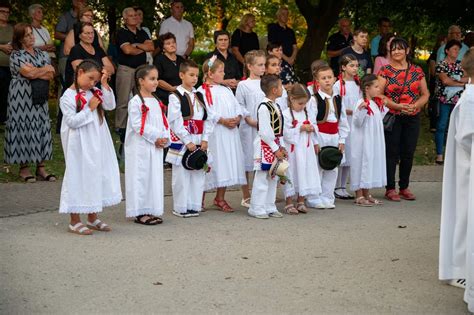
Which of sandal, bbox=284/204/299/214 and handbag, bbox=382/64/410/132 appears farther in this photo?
handbag, bbox=382/64/410/132

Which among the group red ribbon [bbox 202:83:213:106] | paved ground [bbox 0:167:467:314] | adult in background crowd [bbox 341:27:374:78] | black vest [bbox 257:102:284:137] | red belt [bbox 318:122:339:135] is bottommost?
paved ground [bbox 0:167:467:314]

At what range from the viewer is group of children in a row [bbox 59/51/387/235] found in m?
9.31

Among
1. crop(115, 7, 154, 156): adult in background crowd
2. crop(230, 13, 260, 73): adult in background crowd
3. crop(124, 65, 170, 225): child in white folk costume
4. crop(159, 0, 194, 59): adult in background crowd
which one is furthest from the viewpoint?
crop(230, 13, 260, 73): adult in background crowd

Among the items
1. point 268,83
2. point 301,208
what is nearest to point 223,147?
point 268,83

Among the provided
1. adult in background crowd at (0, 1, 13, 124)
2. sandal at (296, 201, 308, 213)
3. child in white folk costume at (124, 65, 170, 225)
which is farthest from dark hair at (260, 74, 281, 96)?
adult in background crowd at (0, 1, 13, 124)

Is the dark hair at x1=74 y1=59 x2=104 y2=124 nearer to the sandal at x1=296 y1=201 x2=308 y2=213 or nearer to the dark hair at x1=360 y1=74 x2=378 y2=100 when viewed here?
the sandal at x1=296 y1=201 x2=308 y2=213

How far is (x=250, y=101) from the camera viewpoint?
1118 centimetres

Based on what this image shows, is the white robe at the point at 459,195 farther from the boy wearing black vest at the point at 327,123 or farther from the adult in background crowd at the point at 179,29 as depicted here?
the adult in background crowd at the point at 179,29

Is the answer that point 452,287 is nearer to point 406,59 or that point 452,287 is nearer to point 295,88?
point 295,88

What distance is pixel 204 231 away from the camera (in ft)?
31.2

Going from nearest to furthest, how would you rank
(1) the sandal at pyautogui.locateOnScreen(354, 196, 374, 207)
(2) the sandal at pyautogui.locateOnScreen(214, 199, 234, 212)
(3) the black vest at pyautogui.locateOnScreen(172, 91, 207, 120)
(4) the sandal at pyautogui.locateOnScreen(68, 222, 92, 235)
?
(4) the sandal at pyautogui.locateOnScreen(68, 222, 92, 235)
(3) the black vest at pyautogui.locateOnScreen(172, 91, 207, 120)
(2) the sandal at pyautogui.locateOnScreen(214, 199, 234, 212)
(1) the sandal at pyautogui.locateOnScreen(354, 196, 374, 207)

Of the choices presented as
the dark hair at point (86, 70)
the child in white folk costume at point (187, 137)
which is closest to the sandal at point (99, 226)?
the dark hair at point (86, 70)

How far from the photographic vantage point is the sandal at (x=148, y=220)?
984 cm

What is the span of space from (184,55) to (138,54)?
1150mm
